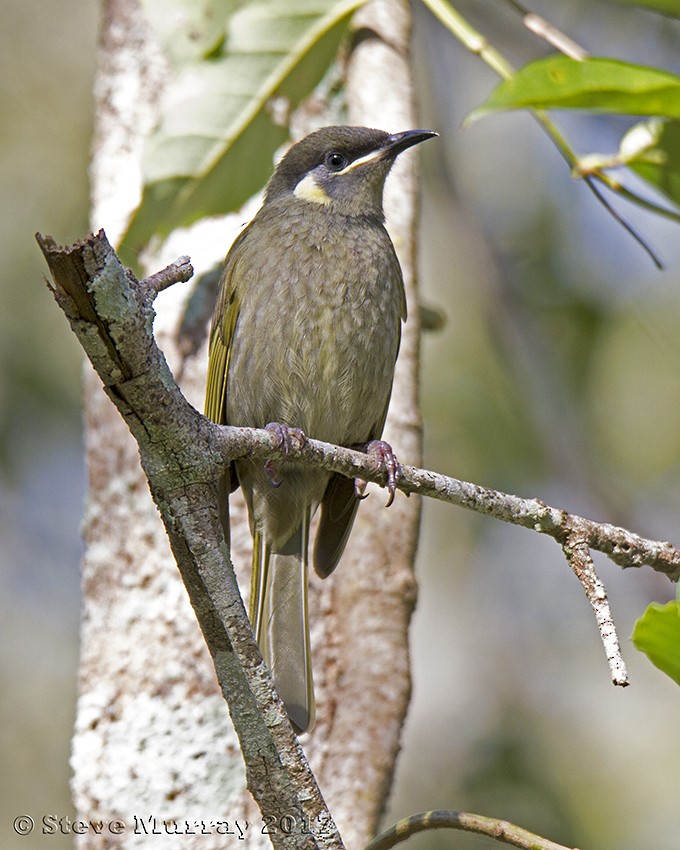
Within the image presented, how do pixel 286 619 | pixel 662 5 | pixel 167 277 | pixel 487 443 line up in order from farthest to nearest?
pixel 487 443
pixel 286 619
pixel 662 5
pixel 167 277

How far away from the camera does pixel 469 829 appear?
2.22m

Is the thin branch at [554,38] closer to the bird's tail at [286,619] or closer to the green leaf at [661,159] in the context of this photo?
the green leaf at [661,159]

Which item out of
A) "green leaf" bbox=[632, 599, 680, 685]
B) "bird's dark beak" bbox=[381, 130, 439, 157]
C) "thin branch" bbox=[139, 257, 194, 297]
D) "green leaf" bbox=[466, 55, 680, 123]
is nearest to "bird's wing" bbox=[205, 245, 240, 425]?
"bird's dark beak" bbox=[381, 130, 439, 157]

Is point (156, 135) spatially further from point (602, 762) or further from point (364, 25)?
point (602, 762)

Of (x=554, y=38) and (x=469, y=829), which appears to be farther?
(x=554, y=38)

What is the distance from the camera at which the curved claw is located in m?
2.67

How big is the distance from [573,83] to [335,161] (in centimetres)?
126

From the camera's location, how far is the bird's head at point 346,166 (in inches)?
149

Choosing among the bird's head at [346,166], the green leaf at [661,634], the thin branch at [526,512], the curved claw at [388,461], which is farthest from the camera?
the bird's head at [346,166]

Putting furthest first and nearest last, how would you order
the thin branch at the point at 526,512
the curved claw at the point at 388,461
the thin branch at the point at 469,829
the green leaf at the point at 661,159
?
the green leaf at the point at 661,159, the curved claw at the point at 388,461, the thin branch at the point at 526,512, the thin branch at the point at 469,829

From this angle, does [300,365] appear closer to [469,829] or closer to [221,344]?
[221,344]

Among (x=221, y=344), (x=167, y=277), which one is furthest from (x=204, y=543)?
(x=221, y=344)

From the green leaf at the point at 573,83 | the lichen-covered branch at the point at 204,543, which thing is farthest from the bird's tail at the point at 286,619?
the green leaf at the point at 573,83

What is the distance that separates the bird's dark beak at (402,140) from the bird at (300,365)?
0.32 meters
